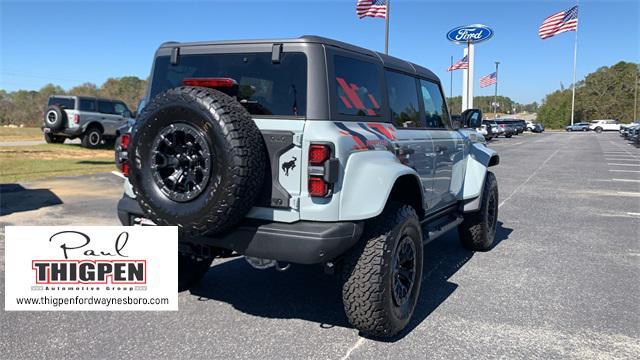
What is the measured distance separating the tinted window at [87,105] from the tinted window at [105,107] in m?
0.24

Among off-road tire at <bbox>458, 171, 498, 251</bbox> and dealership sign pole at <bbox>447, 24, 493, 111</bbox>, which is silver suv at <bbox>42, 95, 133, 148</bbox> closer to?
off-road tire at <bbox>458, 171, 498, 251</bbox>

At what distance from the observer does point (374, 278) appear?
3.21 metres

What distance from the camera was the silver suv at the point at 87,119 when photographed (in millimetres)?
19688

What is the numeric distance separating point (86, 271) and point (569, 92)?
349 ft

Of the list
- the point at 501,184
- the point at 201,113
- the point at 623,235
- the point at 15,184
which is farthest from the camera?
the point at 501,184

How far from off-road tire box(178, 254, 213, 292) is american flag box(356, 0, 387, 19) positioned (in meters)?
17.6

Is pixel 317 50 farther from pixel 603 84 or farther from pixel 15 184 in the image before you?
pixel 603 84

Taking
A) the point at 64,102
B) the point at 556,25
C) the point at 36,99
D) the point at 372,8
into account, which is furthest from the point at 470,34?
the point at 36,99

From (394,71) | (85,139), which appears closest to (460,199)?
(394,71)

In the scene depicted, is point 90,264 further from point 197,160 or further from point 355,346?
point 355,346

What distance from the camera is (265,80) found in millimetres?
3396

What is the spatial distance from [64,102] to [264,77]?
64.0 ft

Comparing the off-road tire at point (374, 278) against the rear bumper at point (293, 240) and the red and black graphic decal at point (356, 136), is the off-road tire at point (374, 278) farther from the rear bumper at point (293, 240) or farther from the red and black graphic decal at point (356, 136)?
the red and black graphic decal at point (356, 136)

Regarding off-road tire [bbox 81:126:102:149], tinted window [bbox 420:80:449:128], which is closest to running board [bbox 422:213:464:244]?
tinted window [bbox 420:80:449:128]
